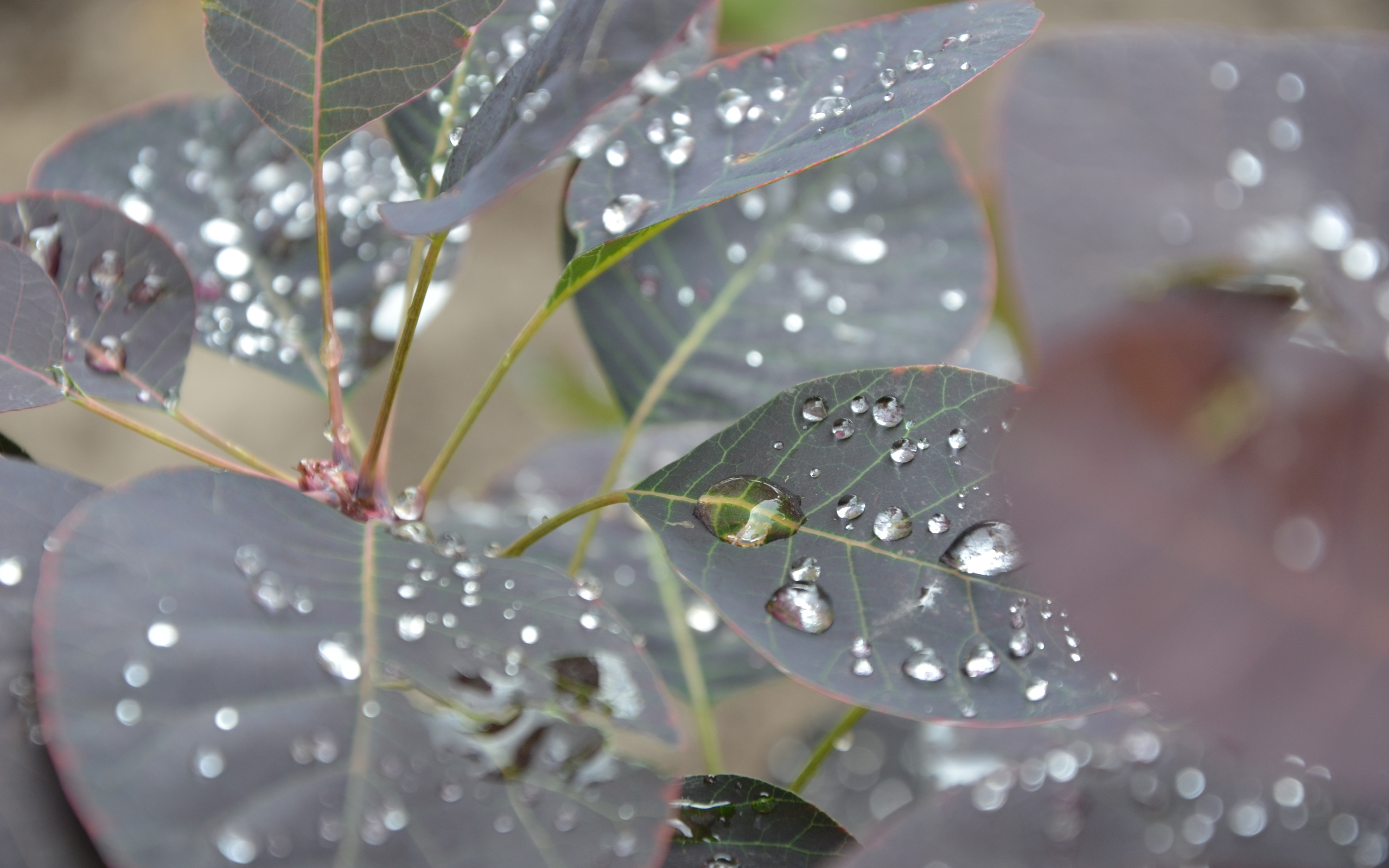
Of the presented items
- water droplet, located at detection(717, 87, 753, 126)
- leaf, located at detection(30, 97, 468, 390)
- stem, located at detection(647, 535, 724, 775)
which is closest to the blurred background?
stem, located at detection(647, 535, 724, 775)

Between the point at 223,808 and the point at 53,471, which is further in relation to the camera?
the point at 53,471

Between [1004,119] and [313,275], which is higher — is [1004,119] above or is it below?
above

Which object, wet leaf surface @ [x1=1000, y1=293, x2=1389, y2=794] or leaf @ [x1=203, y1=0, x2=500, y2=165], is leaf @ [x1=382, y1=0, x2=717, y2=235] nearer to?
leaf @ [x1=203, y1=0, x2=500, y2=165]

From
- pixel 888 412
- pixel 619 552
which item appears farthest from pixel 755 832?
pixel 619 552

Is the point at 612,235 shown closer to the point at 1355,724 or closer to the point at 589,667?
the point at 589,667

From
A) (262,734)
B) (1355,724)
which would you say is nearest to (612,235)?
(262,734)

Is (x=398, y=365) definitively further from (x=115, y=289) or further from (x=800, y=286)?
(x=800, y=286)

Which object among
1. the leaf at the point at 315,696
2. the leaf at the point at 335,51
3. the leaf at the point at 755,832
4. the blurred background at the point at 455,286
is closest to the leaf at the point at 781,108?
the leaf at the point at 335,51
